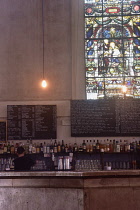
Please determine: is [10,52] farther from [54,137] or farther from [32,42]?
[54,137]

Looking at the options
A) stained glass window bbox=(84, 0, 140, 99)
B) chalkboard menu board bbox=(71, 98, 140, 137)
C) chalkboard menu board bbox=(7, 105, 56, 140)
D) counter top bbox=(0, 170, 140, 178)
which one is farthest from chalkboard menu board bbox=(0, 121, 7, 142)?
counter top bbox=(0, 170, 140, 178)

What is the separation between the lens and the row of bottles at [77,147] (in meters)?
7.95

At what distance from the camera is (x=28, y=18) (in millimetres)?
8562

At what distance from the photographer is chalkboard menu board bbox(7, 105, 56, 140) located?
323 inches

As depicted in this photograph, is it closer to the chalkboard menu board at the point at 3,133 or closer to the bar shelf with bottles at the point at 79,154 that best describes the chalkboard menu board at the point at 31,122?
the chalkboard menu board at the point at 3,133

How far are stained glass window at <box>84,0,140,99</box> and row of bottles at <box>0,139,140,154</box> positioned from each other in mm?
1126

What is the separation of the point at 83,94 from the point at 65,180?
Result: 445 cm

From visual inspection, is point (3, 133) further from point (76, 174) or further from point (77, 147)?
point (76, 174)

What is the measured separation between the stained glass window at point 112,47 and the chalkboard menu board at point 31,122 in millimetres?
1093

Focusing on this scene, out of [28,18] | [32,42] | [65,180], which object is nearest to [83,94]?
[32,42]

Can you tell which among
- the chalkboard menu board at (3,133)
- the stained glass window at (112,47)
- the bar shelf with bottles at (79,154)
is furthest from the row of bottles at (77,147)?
the stained glass window at (112,47)

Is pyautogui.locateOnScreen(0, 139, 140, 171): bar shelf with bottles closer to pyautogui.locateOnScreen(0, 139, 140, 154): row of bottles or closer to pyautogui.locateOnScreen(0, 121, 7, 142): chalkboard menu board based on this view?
pyautogui.locateOnScreen(0, 139, 140, 154): row of bottles

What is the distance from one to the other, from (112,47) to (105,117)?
1741 mm

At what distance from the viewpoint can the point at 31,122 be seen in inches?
325
